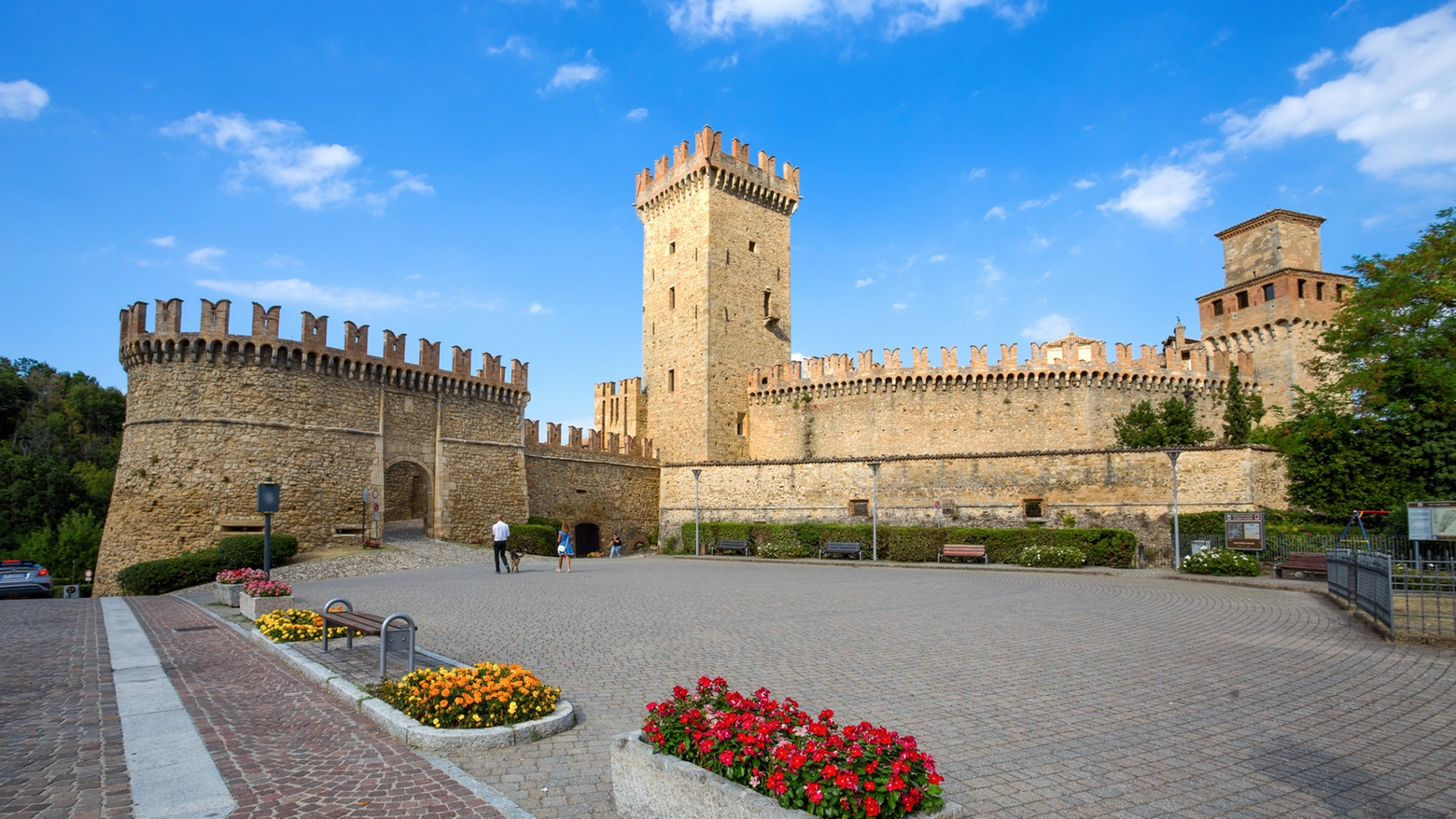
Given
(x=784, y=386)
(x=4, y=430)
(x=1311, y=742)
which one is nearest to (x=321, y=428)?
(x=784, y=386)

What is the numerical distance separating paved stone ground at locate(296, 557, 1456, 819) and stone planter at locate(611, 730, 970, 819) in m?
0.36

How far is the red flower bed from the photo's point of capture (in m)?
3.37

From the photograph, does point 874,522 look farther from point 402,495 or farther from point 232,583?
point 402,495

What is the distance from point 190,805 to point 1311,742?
7.39 metres

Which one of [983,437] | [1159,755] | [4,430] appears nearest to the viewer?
[1159,755]

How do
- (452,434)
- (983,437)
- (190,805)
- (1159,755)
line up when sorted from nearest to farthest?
(190,805) < (1159,755) < (452,434) < (983,437)

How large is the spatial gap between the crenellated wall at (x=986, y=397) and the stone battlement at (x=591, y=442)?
6857mm

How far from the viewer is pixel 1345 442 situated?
22.6 meters

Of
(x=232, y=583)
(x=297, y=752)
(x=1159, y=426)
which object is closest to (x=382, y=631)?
(x=297, y=752)

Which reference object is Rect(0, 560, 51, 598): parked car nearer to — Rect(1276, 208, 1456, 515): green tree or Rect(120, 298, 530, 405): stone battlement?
Rect(120, 298, 530, 405): stone battlement

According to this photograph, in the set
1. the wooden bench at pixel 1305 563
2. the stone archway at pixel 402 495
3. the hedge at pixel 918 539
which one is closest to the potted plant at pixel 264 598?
the hedge at pixel 918 539

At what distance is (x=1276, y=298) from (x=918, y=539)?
2490 centimetres

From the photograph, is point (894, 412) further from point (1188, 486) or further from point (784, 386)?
point (1188, 486)

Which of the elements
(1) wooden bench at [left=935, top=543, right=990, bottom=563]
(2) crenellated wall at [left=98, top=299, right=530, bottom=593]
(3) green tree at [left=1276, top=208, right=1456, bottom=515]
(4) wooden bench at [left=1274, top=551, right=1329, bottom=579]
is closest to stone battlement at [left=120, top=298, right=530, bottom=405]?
(2) crenellated wall at [left=98, top=299, right=530, bottom=593]
